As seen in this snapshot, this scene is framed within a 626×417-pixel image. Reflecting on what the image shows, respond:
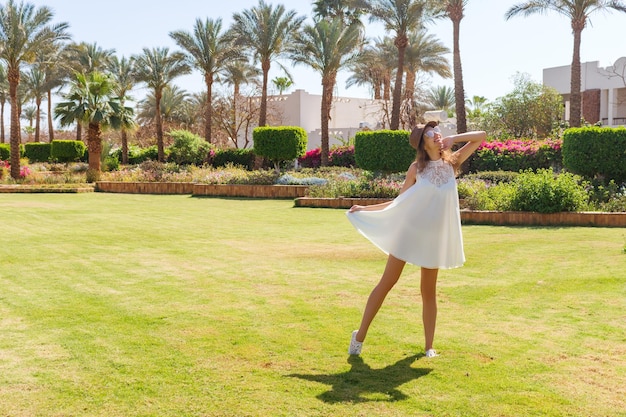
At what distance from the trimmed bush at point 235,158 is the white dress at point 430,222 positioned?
107ft

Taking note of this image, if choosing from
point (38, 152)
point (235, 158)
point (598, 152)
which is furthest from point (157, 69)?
point (598, 152)

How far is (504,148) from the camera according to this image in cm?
2581

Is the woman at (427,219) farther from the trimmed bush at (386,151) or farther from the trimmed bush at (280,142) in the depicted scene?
the trimmed bush at (280,142)

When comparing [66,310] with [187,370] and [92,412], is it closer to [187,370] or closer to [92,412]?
[187,370]

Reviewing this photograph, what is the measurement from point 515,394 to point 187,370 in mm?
2168

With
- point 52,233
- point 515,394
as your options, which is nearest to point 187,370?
point 515,394

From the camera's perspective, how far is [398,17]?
32.1 m

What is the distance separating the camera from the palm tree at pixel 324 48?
1380 inches

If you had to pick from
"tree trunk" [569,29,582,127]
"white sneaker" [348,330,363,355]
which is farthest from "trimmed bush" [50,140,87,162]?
"white sneaker" [348,330,363,355]

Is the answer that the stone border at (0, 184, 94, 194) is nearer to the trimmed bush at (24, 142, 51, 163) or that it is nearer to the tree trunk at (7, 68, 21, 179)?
the tree trunk at (7, 68, 21, 179)

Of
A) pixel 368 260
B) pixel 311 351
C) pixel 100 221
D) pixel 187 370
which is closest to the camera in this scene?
pixel 187 370

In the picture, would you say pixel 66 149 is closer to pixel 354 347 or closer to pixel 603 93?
pixel 603 93

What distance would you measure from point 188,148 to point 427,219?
33161 millimetres

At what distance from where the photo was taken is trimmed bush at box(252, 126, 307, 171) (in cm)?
2748
